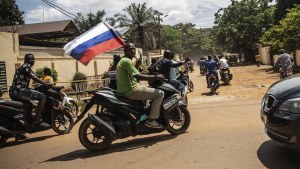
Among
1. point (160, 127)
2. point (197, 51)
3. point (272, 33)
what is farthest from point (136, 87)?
point (197, 51)

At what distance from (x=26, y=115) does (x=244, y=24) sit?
134ft

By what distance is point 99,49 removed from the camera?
27.0 ft

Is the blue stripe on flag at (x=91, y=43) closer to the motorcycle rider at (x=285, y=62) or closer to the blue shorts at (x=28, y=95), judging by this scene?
the blue shorts at (x=28, y=95)

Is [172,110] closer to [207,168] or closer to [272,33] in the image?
[207,168]

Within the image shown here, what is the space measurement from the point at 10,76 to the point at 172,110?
46.8ft

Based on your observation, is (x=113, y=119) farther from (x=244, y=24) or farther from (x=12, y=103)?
(x=244, y=24)

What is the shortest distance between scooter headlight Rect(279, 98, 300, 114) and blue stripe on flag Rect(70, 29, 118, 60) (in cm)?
498

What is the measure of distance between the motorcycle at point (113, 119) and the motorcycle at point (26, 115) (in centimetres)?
158

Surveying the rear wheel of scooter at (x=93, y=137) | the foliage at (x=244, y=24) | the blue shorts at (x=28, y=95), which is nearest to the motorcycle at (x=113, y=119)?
the rear wheel of scooter at (x=93, y=137)

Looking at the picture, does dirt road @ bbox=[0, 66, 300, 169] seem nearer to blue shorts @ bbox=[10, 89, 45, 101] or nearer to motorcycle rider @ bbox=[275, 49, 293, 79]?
blue shorts @ bbox=[10, 89, 45, 101]

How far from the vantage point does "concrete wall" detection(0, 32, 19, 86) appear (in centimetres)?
1845

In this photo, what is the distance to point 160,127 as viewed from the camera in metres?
6.23

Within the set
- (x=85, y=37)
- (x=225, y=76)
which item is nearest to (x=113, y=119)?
(x=85, y=37)

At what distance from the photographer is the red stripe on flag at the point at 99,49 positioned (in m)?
8.05
